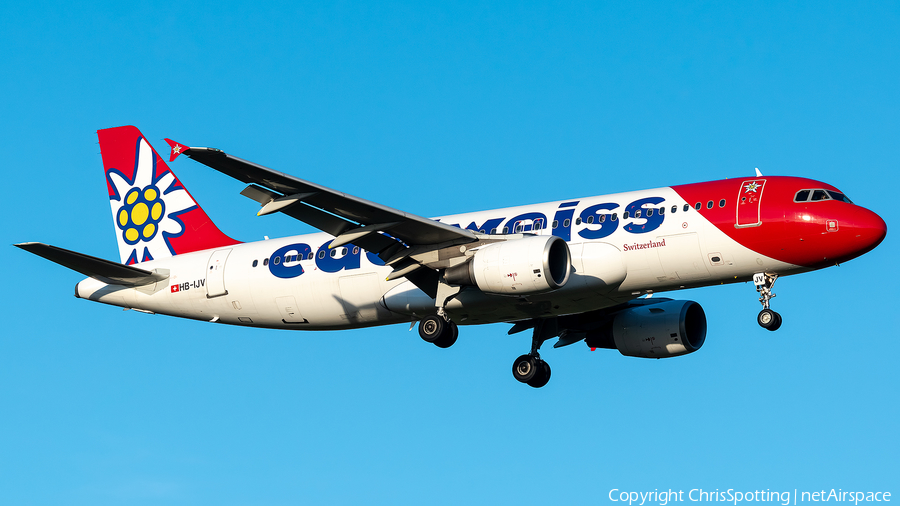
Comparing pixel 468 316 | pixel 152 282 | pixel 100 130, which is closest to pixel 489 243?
pixel 468 316

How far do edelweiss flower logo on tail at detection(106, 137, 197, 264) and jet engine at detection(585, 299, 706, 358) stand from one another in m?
15.8

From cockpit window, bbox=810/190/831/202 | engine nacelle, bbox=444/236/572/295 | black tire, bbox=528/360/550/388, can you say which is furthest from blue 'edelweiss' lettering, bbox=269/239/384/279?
cockpit window, bbox=810/190/831/202

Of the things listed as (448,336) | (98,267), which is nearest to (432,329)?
(448,336)

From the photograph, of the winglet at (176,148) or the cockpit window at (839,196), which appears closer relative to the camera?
the winglet at (176,148)

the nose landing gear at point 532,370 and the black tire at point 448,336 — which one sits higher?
the nose landing gear at point 532,370

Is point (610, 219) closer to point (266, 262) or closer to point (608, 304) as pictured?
point (608, 304)

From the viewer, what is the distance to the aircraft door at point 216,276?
35656mm

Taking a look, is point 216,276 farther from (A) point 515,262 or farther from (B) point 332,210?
(A) point 515,262

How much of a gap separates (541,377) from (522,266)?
764 centimetres

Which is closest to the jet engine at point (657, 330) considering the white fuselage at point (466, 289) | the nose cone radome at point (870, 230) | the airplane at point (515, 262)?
the airplane at point (515, 262)

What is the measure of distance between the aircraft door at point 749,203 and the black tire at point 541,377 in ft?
30.0

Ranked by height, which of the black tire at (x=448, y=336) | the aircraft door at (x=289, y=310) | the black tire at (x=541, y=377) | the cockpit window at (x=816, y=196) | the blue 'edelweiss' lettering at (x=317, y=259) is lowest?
the black tire at (x=448, y=336)

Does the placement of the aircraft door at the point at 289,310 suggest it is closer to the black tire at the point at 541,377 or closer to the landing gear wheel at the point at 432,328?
the landing gear wheel at the point at 432,328

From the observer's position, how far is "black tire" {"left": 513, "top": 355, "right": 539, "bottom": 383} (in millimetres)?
34969
